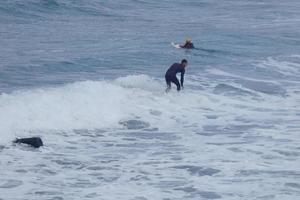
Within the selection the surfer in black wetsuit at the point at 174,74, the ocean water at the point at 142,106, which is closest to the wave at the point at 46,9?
the ocean water at the point at 142,106

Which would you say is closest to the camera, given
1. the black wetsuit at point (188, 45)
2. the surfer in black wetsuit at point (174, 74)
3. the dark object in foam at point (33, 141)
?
the dark object in foam at point (33, 141)

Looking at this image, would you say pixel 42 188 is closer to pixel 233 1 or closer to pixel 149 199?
pixel 149 199

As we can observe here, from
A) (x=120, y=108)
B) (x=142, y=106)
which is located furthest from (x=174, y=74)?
(x=120, y=108)

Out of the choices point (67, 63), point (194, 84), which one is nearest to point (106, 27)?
point (67, 63)

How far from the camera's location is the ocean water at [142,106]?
16.1 m

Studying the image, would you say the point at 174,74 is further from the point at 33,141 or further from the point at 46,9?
the point at 46,9

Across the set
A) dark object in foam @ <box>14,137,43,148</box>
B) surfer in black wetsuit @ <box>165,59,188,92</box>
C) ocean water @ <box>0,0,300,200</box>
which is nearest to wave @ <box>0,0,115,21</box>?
ocean water @ <box>0,0,300,200</box>

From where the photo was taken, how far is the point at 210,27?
39.6 meters

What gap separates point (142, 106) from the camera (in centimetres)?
2317

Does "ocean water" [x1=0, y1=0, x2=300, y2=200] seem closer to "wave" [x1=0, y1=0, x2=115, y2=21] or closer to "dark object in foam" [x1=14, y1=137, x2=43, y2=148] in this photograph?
"wave" [x1=0, y1=0, x2=115, y2=21]

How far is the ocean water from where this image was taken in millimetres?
16094

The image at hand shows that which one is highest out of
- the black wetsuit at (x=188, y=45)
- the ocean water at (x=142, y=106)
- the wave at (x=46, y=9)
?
the wave at (x=46, y=9)

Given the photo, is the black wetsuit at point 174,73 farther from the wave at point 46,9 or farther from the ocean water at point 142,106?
the wave at point 46,9

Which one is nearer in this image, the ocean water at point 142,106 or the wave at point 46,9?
the ocean water at point 142,106
